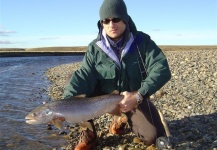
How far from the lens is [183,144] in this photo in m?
5.33

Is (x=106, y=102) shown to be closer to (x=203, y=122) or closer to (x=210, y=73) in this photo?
(x=203, y=122)

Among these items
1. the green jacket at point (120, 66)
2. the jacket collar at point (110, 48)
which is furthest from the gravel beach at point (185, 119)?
the jacket collar at point (110, 48)

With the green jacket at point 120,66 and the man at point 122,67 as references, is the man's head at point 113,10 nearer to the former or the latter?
the man at point 122,67

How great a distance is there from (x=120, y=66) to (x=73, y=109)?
1094 mm

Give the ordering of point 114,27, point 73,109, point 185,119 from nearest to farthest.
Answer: point 73,109 < point 114,27 < point 185,119

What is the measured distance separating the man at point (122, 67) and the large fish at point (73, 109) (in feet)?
1.21

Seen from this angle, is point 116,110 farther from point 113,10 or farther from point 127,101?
point 113,10

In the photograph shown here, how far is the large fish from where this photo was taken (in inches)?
187

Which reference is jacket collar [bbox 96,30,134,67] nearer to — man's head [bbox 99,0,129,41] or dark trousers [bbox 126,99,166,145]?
man's head [bbox 99,0,129,41]

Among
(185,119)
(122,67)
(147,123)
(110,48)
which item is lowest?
(185,119)

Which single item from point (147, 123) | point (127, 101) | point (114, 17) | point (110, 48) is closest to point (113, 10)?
point (114, 17)

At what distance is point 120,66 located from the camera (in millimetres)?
5312

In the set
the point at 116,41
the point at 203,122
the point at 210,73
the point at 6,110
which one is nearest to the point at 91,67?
the point at 116,41

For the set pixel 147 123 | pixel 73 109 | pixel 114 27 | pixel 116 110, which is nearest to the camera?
pixel 73 109
